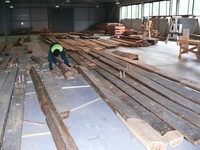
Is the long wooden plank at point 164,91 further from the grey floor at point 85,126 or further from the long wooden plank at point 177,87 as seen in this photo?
the grey floor at point 85,126

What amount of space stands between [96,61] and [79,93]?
9.40ft

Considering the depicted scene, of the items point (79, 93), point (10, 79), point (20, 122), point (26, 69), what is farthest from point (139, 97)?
point (26, 69)

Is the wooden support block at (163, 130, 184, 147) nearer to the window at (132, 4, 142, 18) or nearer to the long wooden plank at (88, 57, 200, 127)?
the long wooden plank at (88, 57, 200, 127)

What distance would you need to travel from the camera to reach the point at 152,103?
13.4 ft

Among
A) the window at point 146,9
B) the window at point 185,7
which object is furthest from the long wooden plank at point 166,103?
the window at point 146,9

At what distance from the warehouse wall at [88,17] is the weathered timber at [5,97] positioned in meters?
19.9

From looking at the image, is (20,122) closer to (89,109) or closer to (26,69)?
(89,109)

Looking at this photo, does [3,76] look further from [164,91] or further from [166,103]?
[166,103]

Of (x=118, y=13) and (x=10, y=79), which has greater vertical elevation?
(x=118, y=13)

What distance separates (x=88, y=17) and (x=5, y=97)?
22563mm

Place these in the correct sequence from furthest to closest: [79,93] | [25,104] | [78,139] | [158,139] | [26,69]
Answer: [26,69] < [79,93] < [25,104] < [78,139] < [158,139]

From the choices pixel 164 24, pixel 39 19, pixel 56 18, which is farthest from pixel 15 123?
pixel 56 18

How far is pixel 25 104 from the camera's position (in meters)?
4.41

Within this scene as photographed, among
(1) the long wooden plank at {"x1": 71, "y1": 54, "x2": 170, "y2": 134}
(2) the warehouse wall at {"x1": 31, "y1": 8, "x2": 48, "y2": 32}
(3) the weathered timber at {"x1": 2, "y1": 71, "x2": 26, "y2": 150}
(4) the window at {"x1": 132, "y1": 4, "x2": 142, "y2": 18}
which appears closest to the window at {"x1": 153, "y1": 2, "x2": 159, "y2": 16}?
(4) the window at {"x1": 132, "y1": 4, "x2": 142, "y2": 18}
